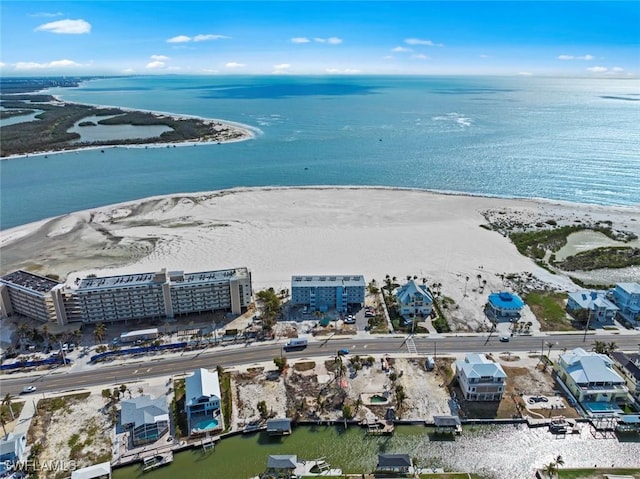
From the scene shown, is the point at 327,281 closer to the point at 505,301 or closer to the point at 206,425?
the point at 505,301

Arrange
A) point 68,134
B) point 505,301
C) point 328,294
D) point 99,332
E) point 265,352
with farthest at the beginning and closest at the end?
point 68,134 < point 328,294 < point 505,301 < point 99,332 < point 265,352

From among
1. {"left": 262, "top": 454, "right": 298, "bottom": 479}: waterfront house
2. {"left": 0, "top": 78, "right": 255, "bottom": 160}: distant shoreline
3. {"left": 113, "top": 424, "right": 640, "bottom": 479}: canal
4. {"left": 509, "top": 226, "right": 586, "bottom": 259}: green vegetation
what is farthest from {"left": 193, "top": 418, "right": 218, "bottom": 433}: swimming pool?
{"left": 0, "top": 78, "right": 255, "bottom": 160}: distant shoreline

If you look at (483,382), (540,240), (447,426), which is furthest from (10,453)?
(540,240)

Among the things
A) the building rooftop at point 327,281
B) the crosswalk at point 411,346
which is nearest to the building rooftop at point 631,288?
the crosswalk at point 411,346

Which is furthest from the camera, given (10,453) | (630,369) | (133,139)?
(133,139)

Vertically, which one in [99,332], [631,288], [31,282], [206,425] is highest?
[31,282]

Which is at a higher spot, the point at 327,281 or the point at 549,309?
the point at 327,281

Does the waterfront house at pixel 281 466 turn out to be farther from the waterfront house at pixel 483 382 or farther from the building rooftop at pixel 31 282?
the building rooftop at pixel 31 282

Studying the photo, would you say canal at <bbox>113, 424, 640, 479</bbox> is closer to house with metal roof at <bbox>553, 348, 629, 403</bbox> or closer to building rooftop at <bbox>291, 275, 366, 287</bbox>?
house with metal roof at <bbox>553, 348, 629, 403</bbox>
